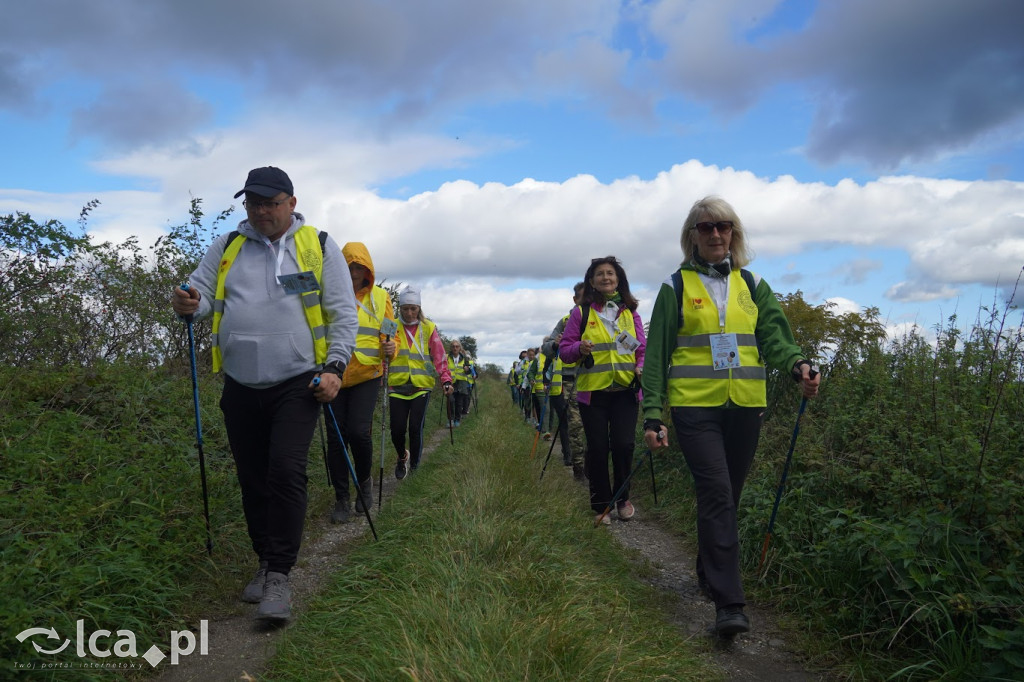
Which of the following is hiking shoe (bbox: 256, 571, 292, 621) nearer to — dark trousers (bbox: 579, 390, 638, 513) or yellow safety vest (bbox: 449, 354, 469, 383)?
dark trousers (bbox: 579, 390, 638, 513)

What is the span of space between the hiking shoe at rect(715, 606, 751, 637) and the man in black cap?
6.81 ft

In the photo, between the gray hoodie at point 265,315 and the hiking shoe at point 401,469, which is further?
the hiking shoe at point 401,469

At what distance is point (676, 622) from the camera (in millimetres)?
3857

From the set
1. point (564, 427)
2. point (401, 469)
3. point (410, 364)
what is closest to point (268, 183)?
point (410, 364)

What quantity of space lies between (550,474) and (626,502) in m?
2.36

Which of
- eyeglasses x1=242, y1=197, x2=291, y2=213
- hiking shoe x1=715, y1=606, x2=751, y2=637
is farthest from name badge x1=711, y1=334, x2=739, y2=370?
eyeglasses x1=242, y1=197, x2=291, y2=213

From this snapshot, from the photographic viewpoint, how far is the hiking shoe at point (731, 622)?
3.48 meters

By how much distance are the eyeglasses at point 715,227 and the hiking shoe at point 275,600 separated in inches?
110

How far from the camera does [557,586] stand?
3668 mm

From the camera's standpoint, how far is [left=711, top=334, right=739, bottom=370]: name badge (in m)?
3.79

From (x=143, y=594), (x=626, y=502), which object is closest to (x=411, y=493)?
(x=626, y=502)

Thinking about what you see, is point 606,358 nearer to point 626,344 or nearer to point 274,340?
point 626,344

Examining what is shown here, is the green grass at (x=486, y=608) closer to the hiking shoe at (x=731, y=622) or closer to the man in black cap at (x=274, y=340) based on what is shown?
the hiking shoe at (x=731, y=622)

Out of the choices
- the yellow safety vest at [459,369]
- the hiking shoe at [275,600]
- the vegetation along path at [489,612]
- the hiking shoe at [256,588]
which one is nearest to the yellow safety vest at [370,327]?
the vegetation along path at [489,612]
